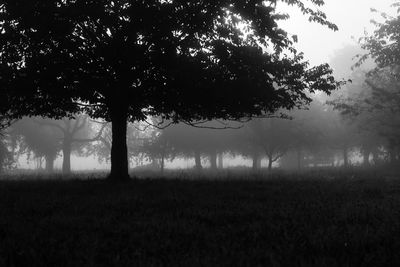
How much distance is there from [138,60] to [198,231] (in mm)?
10195

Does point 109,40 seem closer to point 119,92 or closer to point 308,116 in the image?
point 119,92

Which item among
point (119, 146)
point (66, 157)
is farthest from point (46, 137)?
point (119, 146)

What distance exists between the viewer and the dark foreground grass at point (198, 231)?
180 inches

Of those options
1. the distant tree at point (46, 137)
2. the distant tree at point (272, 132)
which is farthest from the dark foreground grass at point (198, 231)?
the distant tree at point (46, 137)

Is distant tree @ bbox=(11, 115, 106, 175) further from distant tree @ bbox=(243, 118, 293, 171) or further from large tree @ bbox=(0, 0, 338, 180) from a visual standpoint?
large tree @ bbox=(0, 0, 338, 180)

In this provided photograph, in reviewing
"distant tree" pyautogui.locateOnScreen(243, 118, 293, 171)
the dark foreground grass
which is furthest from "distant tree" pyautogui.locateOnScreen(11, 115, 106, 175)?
the dark foreground grass

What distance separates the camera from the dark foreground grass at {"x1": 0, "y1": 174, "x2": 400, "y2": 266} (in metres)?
4.58

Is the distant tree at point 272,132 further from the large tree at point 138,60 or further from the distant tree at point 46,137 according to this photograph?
the distant tree at point 46,137

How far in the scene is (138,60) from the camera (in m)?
15.0

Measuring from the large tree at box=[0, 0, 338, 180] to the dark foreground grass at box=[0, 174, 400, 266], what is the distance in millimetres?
6409

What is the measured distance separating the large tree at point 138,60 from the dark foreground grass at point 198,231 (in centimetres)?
641

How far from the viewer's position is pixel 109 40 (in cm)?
1512

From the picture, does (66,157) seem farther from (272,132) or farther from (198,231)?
(198,231)

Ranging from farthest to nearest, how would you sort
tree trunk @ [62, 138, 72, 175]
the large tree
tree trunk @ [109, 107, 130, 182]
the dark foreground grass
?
tree trunk @ [62, 138, 72, 175], tree trunk @ [109, 107, 130, 182], the large tree, the dark foreground grass
